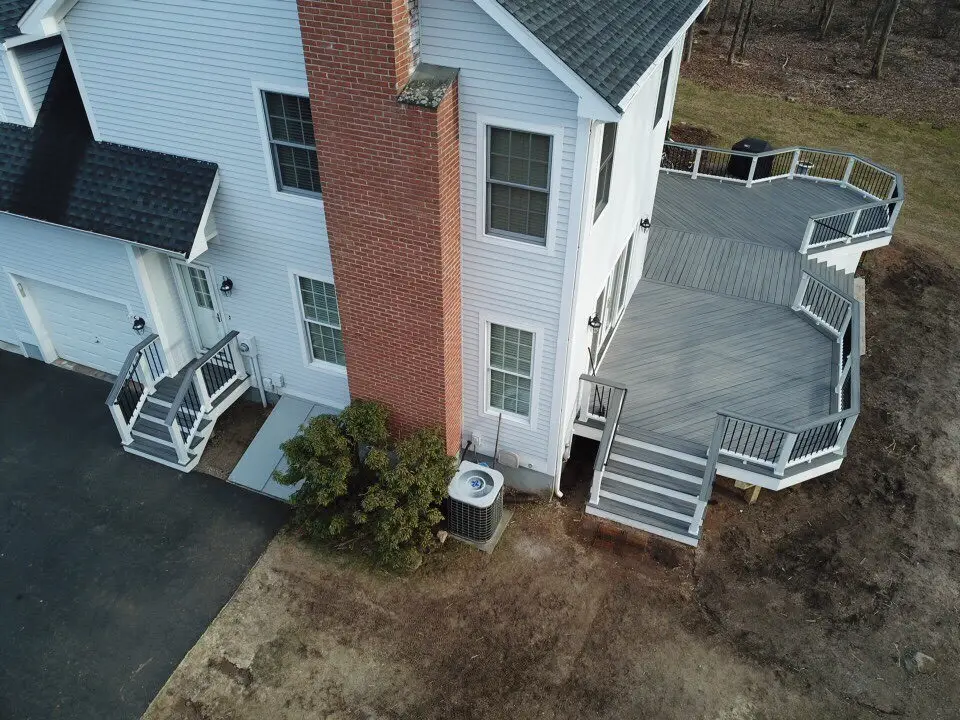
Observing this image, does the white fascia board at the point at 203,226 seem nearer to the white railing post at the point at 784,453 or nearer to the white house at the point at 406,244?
the white house at the point at 406,244

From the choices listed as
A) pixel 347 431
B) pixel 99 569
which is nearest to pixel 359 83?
pixel 347 431

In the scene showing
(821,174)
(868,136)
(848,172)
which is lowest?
(868,136)

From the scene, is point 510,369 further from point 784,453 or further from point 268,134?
point 268,134

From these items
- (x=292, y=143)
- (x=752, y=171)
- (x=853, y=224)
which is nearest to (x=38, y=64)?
(x=292, y=143)

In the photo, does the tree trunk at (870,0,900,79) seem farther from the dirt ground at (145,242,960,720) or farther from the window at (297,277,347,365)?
the window at (297,277,347,365)

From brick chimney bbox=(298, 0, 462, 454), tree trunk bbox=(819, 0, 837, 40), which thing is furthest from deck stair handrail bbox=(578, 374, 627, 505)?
tree trunk bbox=(819, 0, 837, 40)

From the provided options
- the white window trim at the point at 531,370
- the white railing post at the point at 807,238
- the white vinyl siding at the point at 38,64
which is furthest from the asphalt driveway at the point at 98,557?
the white railing post at the point at 807,238
